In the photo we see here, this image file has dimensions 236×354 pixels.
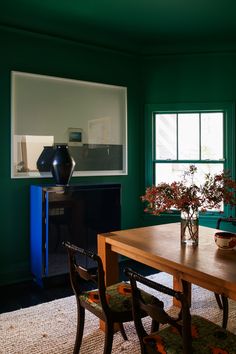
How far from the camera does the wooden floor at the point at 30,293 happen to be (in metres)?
3.32

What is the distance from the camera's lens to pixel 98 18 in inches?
155

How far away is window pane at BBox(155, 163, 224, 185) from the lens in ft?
15.8

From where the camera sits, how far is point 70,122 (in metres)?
4.32

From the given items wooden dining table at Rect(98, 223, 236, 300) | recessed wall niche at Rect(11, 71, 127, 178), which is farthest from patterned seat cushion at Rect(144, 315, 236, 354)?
recessed wall niche at Rect(11, 71, 127, 178)

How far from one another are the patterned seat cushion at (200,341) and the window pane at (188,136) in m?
3.22

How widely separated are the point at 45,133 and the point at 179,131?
1.89 m

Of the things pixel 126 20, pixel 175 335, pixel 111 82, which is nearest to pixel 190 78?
pixel 111 82

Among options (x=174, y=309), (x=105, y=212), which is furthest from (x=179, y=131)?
(x=174, y=309)

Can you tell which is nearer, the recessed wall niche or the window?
the recessed wall niche

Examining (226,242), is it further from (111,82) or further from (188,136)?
(111,82)

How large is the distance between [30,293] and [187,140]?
9.31ft

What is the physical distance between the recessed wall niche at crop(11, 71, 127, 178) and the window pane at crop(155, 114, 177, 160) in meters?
0.50

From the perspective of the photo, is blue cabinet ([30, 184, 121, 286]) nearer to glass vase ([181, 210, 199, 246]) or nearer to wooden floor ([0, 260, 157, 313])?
wooden floor ([0, 260, 157, 313])

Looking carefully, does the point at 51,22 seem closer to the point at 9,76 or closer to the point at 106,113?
the point at 9,76
